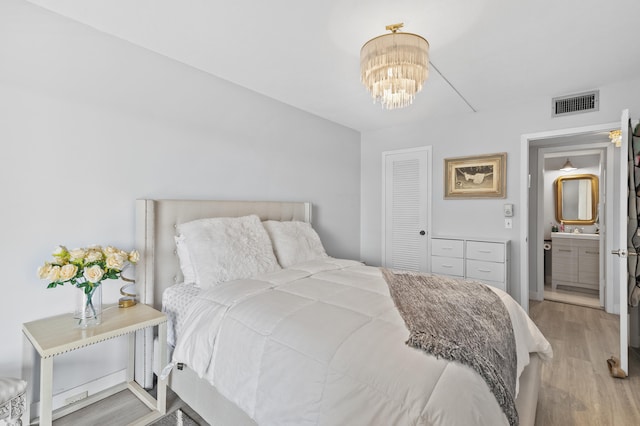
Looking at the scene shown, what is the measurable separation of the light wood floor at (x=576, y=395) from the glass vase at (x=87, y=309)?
2.00 ft

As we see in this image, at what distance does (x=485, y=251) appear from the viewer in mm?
3205

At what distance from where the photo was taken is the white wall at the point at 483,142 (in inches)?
110

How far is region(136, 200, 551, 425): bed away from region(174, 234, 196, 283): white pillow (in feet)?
0.31

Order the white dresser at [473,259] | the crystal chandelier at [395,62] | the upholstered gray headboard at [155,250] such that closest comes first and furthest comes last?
the crystal chandelier at [395,62] → the upholstered gray headboard at [155,250] → the white dresser at [473,259]

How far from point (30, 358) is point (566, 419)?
3.16 metres

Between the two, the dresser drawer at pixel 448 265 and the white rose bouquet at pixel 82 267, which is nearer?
the white rose bouquet at pixel 82 267

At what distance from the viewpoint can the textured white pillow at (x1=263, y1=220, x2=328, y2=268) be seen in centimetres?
259

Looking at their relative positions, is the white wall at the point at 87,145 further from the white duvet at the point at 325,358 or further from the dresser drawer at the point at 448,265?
the dresser drawer at the point at 448,265

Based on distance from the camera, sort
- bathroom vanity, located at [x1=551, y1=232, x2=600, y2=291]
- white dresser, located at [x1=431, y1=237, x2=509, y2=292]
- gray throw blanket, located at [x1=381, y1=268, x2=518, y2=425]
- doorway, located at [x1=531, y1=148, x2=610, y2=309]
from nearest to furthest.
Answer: gray throw blanket, located at [x1=381, y1=268, x2=518, y2=425], white dresser, located at [x1=431, y1=237, x2=509, y2=292], doorway, located at [x1=531, y1=148, x2=610, y2=309], bathroom vanity, located at [x1=551, y1=232, x2=600, y2=291]

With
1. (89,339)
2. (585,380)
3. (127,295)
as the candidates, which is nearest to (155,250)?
(127,295)

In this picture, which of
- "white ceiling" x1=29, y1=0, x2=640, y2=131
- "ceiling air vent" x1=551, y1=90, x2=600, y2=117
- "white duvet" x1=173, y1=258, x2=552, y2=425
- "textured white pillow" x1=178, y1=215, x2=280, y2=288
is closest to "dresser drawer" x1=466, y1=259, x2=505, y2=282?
"white duvet" x1=173, y1=258, x2=552, y2=425

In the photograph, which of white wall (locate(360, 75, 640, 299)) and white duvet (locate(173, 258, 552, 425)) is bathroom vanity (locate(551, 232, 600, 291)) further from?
white duvet (locate(173, 258, 552, 425))

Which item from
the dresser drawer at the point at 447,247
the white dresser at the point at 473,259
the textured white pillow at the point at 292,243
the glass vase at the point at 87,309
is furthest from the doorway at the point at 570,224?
the glass vase at the point at 87,309

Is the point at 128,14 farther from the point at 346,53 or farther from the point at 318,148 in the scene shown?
the point at 318,148
